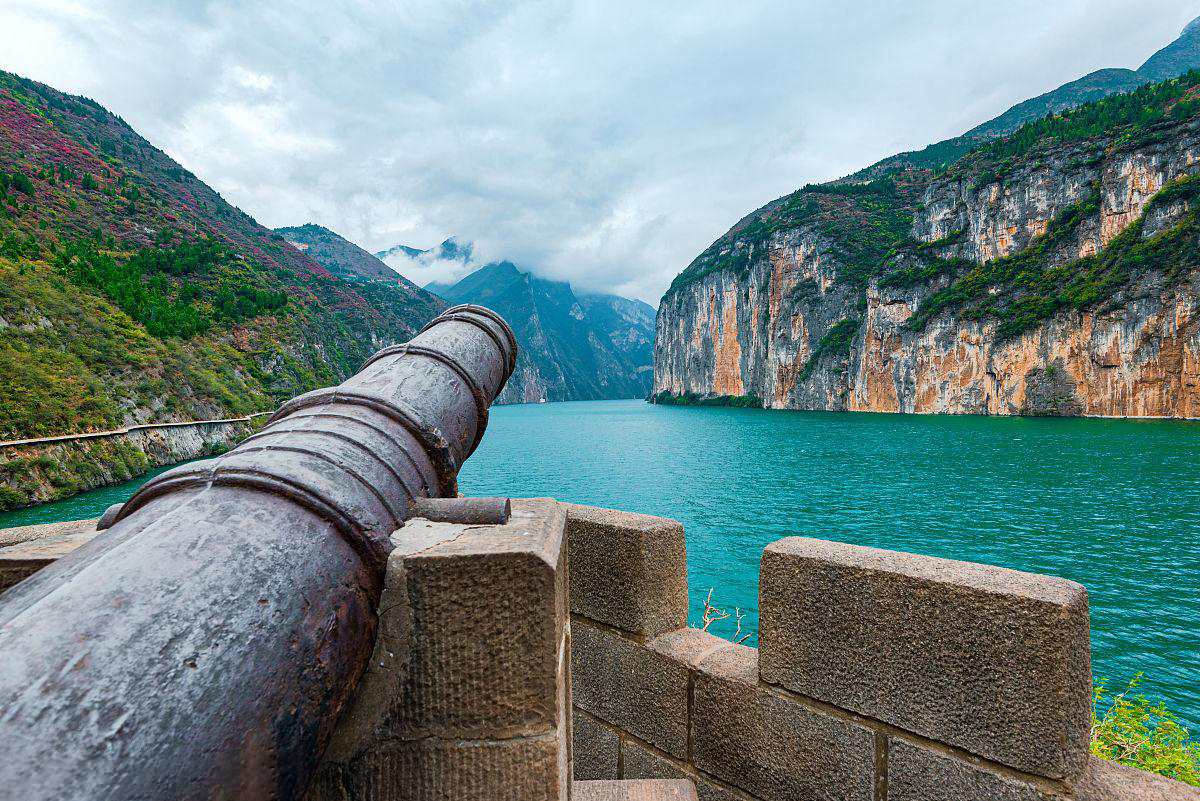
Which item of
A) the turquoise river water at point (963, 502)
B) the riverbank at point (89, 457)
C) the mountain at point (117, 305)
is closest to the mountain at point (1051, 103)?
the turquoise river water at point (963, 502)

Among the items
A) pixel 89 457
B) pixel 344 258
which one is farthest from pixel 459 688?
pixel 344 258

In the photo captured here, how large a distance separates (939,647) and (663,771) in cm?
123

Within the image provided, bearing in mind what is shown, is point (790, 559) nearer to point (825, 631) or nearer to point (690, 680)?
point (825, 631)

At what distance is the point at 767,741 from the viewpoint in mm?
1826

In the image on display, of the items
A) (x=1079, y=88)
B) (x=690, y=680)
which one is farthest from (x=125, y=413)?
(x=1079, y=88)

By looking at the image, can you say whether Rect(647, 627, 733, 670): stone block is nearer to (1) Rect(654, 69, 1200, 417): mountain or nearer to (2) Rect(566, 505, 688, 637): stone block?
(2) Rect(566, 505, 688, 637): stone block

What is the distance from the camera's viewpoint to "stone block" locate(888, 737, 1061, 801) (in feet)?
4.45

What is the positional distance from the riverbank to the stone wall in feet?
77.7

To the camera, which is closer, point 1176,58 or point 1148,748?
point 1148,748

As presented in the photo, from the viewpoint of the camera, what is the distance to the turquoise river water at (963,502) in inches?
427

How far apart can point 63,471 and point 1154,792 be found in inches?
1063

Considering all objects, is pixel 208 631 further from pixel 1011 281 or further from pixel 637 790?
pixel 1011 281

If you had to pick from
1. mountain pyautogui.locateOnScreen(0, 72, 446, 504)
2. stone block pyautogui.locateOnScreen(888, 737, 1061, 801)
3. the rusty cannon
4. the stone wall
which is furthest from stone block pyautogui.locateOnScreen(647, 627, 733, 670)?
mountain pyautogui.locateOnScreen(0, 72, 446, 504)

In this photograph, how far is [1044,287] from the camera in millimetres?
53281
